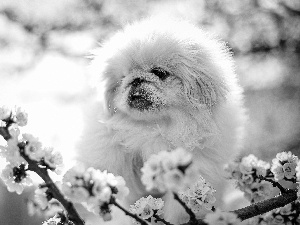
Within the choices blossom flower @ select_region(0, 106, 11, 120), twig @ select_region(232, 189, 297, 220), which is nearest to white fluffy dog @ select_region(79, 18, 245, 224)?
twig @ select_region(232, 189, 297, 220)

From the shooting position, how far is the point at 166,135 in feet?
4.65

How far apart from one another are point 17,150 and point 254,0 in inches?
84.6

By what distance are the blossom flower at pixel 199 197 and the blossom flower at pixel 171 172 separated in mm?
430

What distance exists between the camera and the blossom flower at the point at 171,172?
517 millimetres

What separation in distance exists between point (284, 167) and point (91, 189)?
0.50 m

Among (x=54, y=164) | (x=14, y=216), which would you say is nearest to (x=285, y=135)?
(x=54, y=164)

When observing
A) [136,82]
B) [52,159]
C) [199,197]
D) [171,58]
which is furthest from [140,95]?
[52,159]

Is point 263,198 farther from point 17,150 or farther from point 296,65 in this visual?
point 296,65

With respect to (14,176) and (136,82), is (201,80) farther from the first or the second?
(14,176)

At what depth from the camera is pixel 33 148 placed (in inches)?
29.4

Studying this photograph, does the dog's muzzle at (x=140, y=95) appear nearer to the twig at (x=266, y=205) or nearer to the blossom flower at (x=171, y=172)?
the twig at (x=266, y=205)

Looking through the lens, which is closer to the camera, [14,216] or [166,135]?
[166,135]

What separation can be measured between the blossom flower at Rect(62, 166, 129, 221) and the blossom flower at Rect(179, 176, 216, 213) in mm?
327

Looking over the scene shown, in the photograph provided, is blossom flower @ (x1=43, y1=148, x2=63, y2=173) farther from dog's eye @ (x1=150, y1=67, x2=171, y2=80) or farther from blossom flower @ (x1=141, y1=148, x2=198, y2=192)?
dog's eye @ (x1=150, y1=67, x2=171, y2=80)
